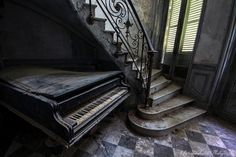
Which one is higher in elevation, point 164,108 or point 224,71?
point 224,71

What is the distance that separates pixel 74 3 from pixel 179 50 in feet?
8.74

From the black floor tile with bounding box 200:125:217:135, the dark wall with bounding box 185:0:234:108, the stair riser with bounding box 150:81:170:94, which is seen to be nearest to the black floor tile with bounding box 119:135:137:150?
the stair riser with bounding box 150:81:170:94

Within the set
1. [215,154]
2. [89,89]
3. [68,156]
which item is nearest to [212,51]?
[215,154]

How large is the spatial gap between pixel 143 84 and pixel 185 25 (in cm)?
188

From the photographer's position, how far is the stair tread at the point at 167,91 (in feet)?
8.07

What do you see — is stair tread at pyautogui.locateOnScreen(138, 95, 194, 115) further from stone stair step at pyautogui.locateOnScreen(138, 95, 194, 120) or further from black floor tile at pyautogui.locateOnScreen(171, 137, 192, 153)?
black floor tile at pyautogui.locateOnScreen(171, 137, 192, 153)

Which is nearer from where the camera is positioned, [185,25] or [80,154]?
[80,154]

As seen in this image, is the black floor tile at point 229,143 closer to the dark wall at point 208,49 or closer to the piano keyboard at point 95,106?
the dark wall at point 208,49

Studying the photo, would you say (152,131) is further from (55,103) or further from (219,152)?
(55,103)

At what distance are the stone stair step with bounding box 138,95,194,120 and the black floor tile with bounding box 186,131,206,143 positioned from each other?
0.47 metres

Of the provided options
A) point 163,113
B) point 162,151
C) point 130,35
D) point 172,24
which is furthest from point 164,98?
point 172,24

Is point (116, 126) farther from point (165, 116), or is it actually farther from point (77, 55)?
point (77, 55)

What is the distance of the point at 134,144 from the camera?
70.8 inches

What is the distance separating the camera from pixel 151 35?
3594 millimetres
